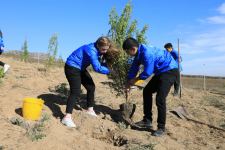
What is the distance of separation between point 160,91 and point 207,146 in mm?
1328

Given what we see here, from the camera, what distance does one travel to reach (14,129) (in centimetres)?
625

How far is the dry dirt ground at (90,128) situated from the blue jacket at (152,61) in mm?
1183

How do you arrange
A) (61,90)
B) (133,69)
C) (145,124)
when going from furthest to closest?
(61,90), (145,124), (133,69)

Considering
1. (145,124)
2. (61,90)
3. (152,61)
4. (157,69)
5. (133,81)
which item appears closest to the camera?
(152,61)

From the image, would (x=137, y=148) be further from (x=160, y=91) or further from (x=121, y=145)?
(x=160, y=91)

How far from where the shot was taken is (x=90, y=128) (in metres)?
7.23

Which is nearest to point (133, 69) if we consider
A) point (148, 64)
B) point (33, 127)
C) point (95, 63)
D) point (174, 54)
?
point (148, 64)

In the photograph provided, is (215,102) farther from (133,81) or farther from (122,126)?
(133,81)

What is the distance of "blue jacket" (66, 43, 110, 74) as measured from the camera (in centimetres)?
691

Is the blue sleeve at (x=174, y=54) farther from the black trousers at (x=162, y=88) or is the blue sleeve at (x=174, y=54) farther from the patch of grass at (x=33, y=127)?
the patch of grass at (x=33, y=127)

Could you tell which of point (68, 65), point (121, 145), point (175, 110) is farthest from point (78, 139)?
point (175, 110)

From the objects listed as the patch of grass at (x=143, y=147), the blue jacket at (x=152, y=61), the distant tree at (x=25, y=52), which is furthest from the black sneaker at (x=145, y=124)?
the distant tree at (x=25, y=52)

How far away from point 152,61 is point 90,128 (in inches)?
68.8

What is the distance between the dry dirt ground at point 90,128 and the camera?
240 inches
